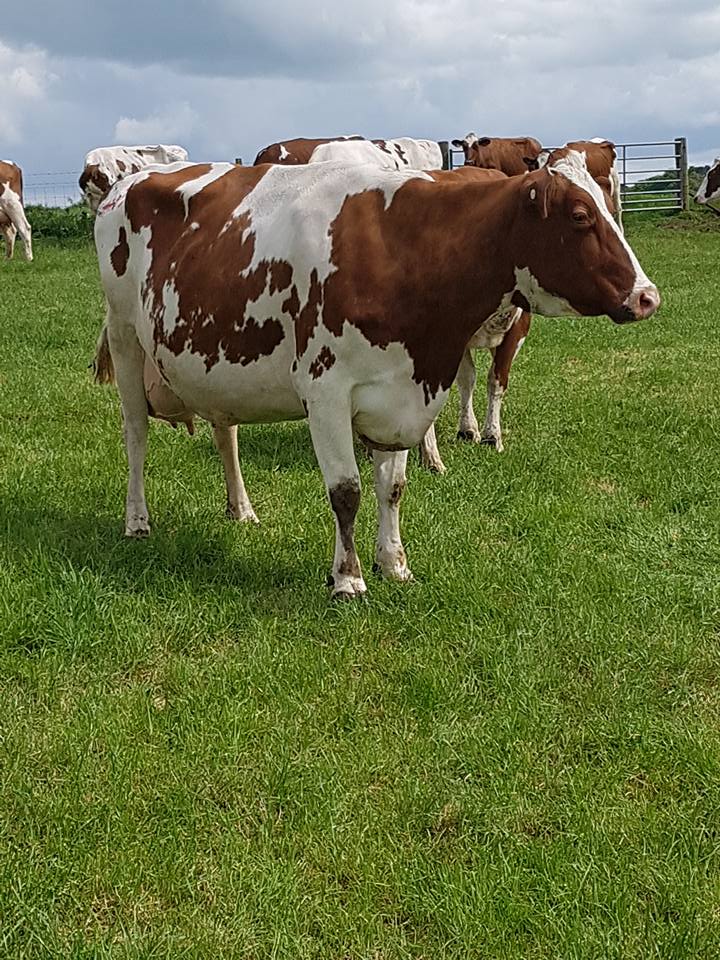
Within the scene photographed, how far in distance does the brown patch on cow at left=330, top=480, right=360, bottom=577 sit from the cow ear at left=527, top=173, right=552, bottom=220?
143 cm

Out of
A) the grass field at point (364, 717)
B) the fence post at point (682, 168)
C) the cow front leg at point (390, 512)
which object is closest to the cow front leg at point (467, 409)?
the grass field at point (364, 717)

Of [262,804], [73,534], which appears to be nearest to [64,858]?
[262,804]

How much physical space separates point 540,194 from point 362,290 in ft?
2.75

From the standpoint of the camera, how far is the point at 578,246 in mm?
4410

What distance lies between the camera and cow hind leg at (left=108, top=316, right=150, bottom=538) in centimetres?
604

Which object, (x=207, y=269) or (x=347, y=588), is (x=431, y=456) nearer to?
(x=347, y=588)

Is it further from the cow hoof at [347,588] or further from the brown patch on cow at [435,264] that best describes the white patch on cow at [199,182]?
the cow hoof at [347,588]

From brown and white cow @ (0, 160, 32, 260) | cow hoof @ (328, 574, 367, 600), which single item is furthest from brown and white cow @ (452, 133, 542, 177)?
brown and white cow @ (0, 160, 32, 260)

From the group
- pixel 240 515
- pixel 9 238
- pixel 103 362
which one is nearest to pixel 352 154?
pixel 103 362

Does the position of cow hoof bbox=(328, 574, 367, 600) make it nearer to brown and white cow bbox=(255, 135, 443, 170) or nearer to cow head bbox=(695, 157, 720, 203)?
brown and white cow bbox=(255, 135, 443, 170)

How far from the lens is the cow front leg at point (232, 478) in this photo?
6207 millimetres

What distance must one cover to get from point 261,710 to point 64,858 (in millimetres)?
1031

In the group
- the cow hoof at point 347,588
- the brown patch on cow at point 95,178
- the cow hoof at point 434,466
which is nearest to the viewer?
the cow hoof at point 347,588

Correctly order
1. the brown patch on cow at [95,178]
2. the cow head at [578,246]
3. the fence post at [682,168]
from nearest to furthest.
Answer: the cow head at [578,246]
the brown patch on cow at [95,178]
the fence post at [682,168]
